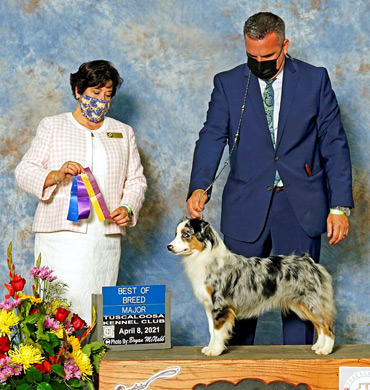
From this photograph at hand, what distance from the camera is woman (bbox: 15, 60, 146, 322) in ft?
8.83

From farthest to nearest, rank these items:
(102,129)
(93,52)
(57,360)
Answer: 1. (93,52)
2. (102,129)
3. (57,360)

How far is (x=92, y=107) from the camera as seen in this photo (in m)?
2.72

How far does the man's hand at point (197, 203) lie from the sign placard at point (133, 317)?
28 cm

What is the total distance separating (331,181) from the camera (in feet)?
8.54

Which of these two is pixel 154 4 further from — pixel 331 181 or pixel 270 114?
pixel 331 181

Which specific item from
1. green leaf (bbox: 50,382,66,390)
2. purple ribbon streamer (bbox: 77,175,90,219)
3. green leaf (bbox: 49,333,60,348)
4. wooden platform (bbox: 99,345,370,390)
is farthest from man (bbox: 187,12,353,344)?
green leaf (bbox: 50,382,66,390)

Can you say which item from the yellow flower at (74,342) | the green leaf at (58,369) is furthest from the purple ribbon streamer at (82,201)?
the green leaf at (58,369)

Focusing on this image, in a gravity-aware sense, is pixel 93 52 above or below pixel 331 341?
above

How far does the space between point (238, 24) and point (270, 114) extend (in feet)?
3.51

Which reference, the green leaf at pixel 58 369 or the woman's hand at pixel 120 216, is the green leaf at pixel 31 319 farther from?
the woman's hand at pixel 120 216

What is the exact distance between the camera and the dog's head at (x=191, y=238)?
240cm

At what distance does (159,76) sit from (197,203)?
122 cm

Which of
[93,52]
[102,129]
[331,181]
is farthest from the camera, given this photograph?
[93,52]

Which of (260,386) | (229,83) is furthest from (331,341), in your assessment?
(229,83)
